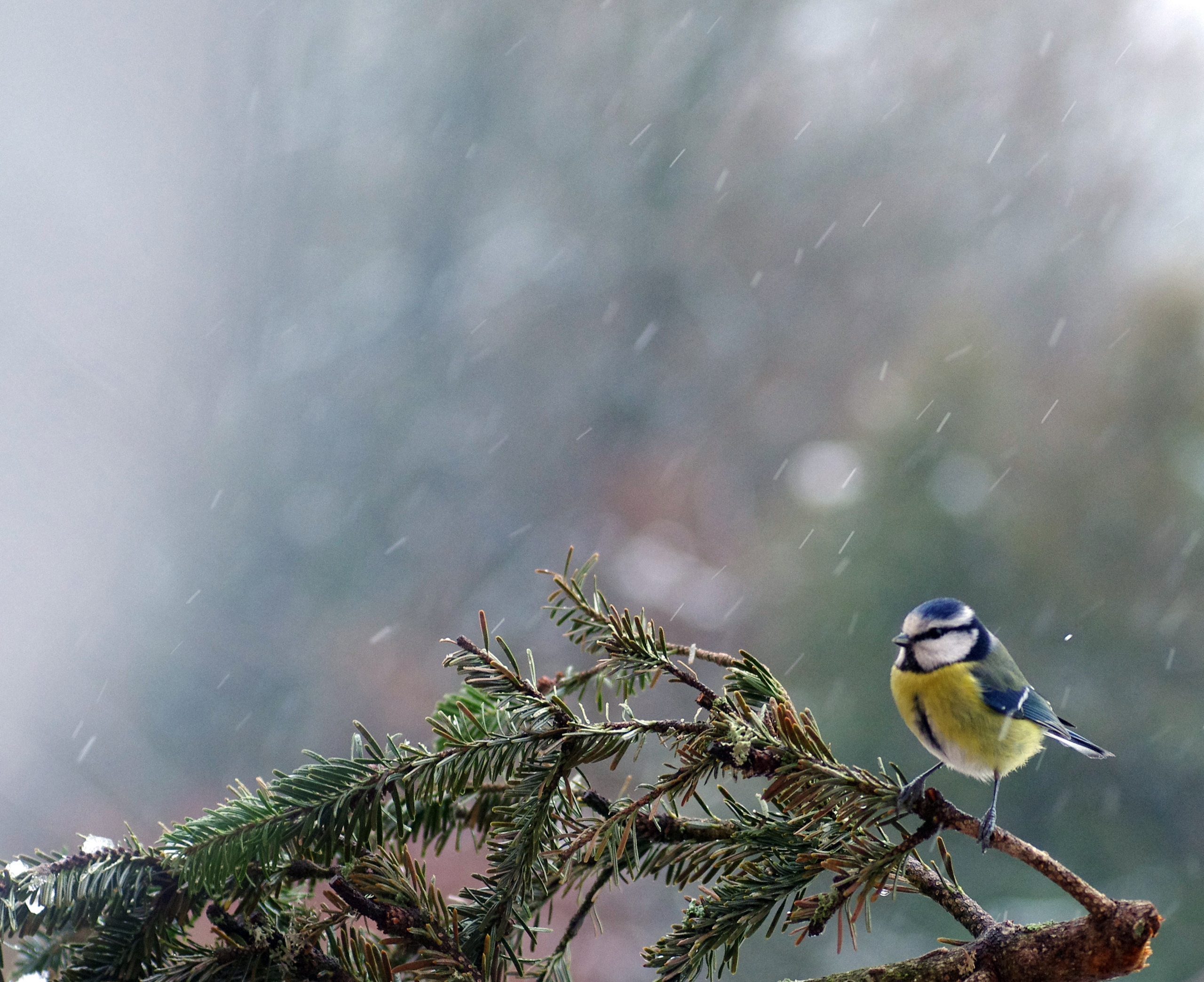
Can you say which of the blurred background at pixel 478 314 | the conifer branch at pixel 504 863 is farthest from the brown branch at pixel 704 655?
the blurred background at pixel 478 314

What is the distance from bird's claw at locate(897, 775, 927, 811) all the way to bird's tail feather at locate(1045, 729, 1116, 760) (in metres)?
0.18

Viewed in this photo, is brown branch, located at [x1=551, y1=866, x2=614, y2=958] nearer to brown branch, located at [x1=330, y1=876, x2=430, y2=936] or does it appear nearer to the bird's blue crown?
brown branch, located at [x1=330, y1=876, x2=430, y2=936]

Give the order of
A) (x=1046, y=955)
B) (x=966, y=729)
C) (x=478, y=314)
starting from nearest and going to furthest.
A: 1. (x=1046, y=955)
2. (x=966, y=729)
3. (x=478, y=314)

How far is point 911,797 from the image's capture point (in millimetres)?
233

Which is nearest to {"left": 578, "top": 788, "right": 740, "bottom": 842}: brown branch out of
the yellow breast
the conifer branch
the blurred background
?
the conifer branch

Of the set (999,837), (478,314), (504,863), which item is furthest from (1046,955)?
(478,314)

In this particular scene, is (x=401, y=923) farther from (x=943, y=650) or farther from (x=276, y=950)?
(x=943, y=650)

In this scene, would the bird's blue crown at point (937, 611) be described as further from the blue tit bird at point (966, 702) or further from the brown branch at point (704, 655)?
the brown branch at point (704, 655)

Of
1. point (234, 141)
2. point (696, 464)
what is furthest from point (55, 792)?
point (234, 141)

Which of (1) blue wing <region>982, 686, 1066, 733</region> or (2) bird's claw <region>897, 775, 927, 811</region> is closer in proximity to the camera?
(2) bird's claw <region>897, 775, 927, 811</region>

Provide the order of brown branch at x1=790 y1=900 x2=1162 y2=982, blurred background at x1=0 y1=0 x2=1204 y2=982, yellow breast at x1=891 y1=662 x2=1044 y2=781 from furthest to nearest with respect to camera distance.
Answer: blurred background at x1=0 y1=0 x2=1204 y2=982
yellow breast at x1=891 y1=662 x2=1044 y2=781
brown branch at x1=790 y1=900 x2=1162 y2=982

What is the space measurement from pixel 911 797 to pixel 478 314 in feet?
9.11

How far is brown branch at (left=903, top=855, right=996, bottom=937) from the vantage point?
23 cm

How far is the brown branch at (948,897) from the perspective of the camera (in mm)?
234
